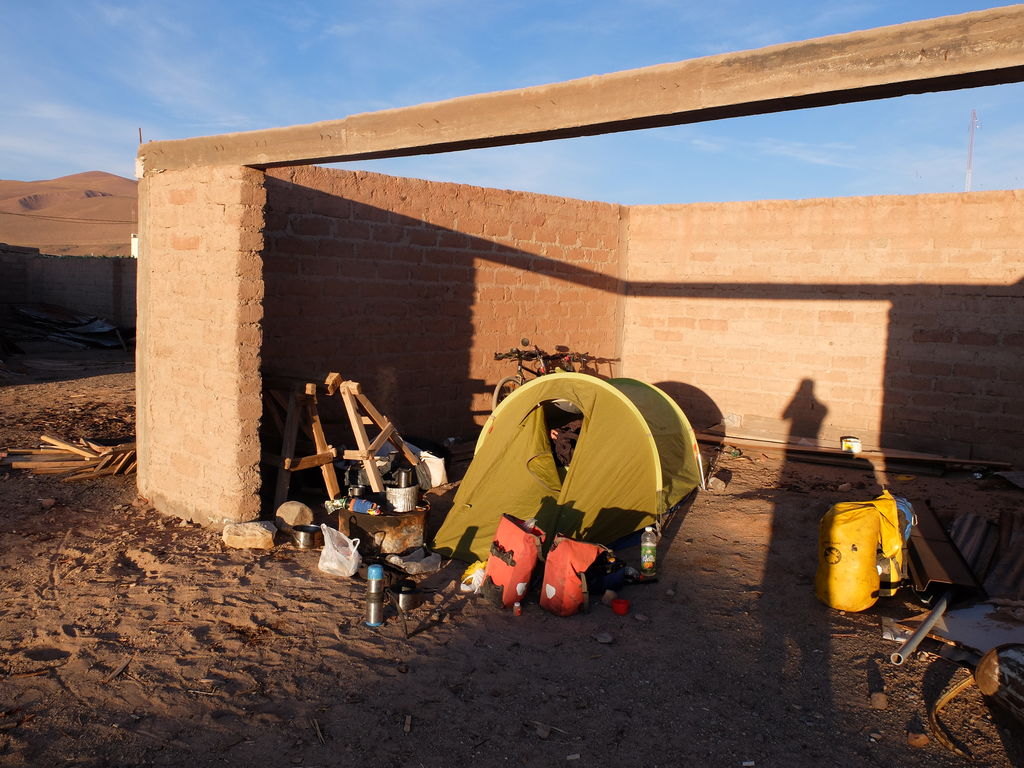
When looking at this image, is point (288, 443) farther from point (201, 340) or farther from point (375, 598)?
point (375, 598)

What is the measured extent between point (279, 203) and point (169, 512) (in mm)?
2539

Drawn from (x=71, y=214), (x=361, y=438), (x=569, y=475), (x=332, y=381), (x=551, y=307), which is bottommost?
(x=569, y=475)

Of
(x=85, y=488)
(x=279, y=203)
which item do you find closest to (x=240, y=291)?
(x=279, y=203)

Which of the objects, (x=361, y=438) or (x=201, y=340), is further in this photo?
(x=361, y=438)

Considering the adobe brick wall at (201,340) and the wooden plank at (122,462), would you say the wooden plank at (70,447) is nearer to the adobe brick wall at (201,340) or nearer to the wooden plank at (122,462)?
the wooden plank at (122,462)

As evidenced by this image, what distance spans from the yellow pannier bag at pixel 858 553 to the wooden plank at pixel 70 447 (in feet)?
19.2

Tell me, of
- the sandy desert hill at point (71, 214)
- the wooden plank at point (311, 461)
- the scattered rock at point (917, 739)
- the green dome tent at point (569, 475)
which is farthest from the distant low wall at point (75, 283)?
the sandy desert hill at point (71, 214)

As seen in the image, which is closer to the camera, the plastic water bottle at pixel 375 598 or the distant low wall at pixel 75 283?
the plastic water bottle at pixel 375 598

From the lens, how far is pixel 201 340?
17.5ft

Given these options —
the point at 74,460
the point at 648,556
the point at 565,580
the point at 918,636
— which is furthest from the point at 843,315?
the point at 74,460

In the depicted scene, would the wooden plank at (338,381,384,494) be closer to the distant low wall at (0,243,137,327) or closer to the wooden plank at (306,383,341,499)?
the wooden plank at (306,383,341,499)

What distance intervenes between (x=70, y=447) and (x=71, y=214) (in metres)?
67.0

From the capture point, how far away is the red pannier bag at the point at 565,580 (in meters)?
4.29

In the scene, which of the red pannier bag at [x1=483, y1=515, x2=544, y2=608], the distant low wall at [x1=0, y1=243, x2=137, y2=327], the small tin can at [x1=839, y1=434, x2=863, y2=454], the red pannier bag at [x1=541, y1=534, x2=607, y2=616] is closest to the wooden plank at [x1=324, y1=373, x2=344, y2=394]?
the red pannier bag at [x1=483, y1=515, x2=544, y2=608]
